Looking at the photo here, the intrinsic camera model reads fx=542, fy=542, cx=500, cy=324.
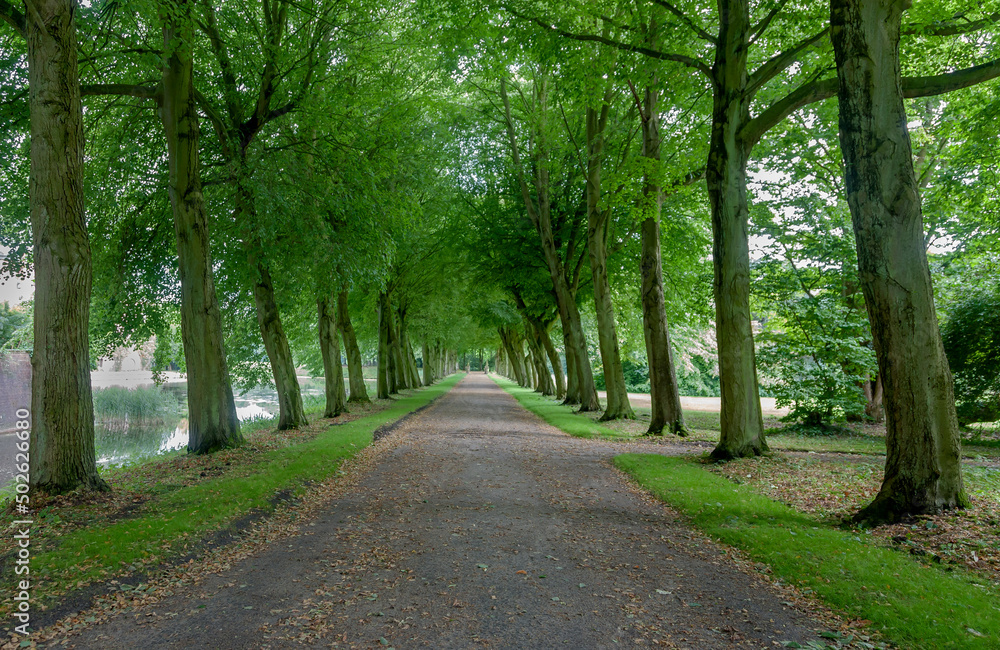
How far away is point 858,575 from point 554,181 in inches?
757

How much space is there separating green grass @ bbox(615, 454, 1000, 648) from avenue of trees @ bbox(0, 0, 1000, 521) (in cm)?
116

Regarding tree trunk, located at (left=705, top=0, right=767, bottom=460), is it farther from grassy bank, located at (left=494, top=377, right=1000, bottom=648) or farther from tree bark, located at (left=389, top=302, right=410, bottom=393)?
tree bark, located at (left=389, top=302, right=410, bottom=393)

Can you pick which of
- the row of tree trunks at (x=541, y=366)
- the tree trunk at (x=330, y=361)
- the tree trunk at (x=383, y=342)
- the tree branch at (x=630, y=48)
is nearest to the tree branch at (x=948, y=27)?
the tree branch at (x=630, y=48)

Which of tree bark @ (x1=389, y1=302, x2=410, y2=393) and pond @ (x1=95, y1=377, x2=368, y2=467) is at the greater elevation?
tree bark @ (x1=389, y1=302, x2=410, y2=393)

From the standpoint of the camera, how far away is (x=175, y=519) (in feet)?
20.5

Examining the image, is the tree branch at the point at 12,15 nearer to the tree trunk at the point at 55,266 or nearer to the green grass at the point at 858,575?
the tree trunk at the point at 55,266

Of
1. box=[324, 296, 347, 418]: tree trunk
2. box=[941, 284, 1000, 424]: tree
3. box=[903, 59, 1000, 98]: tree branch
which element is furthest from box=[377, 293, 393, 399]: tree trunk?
box=[903, 59, 1000, 98]: tree branch

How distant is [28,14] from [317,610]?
7.71 m

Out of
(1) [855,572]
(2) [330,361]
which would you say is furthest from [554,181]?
(1) [855,572]

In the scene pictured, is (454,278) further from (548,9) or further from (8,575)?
(8,575)

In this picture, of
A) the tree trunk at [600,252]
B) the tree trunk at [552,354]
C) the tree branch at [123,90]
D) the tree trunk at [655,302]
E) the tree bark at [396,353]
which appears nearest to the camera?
the tree branch at [123,90]

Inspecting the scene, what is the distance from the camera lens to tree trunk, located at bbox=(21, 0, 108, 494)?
6453mm

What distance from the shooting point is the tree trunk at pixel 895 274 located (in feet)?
19.2

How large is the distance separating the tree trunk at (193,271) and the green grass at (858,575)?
8.77 meters
